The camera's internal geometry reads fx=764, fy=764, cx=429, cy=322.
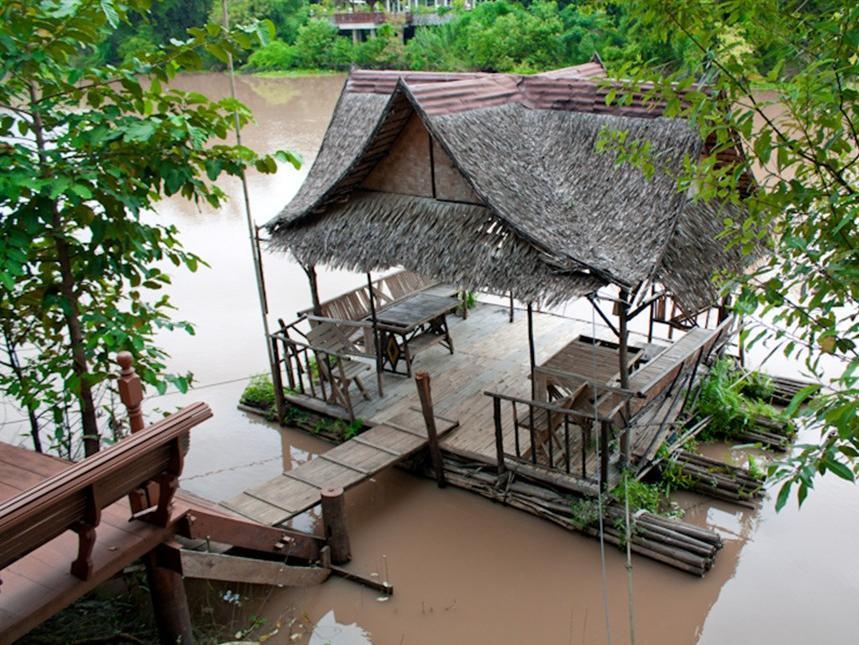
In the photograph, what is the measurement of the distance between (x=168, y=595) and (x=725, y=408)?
206 inches

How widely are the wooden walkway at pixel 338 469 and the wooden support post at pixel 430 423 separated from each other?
0.12 meters

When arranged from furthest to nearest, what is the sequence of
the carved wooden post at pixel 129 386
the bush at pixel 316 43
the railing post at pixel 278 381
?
the bush at pixel 316 43
the railing post at pixel 278 381
the carved wooden post at pixel 129 386

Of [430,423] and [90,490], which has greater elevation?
[90,490]

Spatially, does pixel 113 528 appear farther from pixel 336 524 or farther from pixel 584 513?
pixel 584 513

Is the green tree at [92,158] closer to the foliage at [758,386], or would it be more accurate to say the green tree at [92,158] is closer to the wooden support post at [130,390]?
the wooden support post at [130,390]

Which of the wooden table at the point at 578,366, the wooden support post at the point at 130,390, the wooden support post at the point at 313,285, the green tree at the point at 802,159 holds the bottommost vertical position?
the wooden table at the point at 578,366

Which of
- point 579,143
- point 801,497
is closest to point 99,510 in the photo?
point 801,497

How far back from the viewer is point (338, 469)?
250 inches

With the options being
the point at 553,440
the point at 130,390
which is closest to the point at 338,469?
the point at 553,440

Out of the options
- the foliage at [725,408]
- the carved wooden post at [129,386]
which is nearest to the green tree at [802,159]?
the carved wooden post at [129,386]

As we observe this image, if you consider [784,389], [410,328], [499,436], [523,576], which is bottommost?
[523,576]

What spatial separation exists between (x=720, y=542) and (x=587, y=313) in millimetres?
4737

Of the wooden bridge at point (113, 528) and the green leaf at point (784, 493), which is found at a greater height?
the green leaf at point (784, 493)

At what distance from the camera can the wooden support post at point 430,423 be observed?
6.41 meters
